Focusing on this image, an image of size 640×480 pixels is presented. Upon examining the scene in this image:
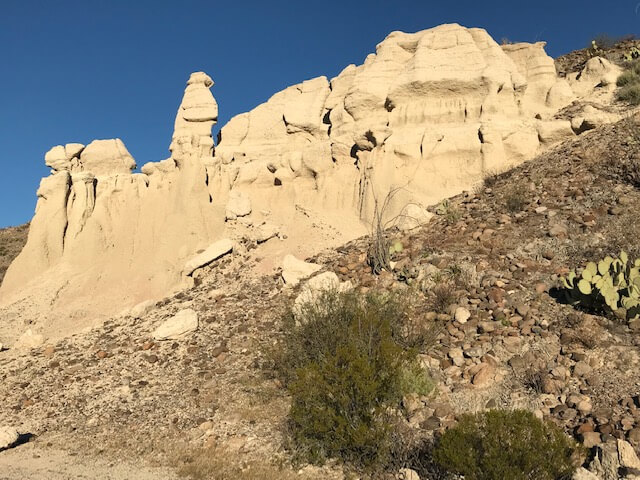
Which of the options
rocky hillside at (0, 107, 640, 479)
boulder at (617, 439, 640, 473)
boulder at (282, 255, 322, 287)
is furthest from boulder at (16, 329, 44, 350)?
boulder at (617, 439, 640, 473)

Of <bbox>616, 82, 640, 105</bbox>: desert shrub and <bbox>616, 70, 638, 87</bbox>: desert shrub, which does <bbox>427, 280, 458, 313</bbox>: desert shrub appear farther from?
<bbox>616, 70, 638, 87</bbox>: desert shrub

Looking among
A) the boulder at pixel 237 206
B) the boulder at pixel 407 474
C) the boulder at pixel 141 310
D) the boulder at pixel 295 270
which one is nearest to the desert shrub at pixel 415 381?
the boulder at pixel 407 474

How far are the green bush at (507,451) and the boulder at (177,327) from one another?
22.9ft

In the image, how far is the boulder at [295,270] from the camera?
11680mm

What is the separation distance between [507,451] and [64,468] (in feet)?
18.5

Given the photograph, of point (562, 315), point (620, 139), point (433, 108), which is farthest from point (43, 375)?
point (620, 139)

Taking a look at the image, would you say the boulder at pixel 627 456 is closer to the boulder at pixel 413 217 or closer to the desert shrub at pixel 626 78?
the boulder at pixel 413 217

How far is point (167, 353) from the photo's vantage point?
380 inches

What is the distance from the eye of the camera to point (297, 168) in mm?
15695

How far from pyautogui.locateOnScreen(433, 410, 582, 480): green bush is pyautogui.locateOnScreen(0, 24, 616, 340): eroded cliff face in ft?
28.5

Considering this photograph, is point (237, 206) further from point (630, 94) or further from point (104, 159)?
point (630, 94)

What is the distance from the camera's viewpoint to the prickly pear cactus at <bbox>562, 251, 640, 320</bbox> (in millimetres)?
7188

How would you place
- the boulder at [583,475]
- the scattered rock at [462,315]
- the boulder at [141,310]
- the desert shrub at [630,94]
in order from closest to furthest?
the boulder at [583,475], the scattered rock at [462,315], the boulder at [141,310], the desert shrub at [630,94]

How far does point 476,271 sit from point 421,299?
4.24 feet
